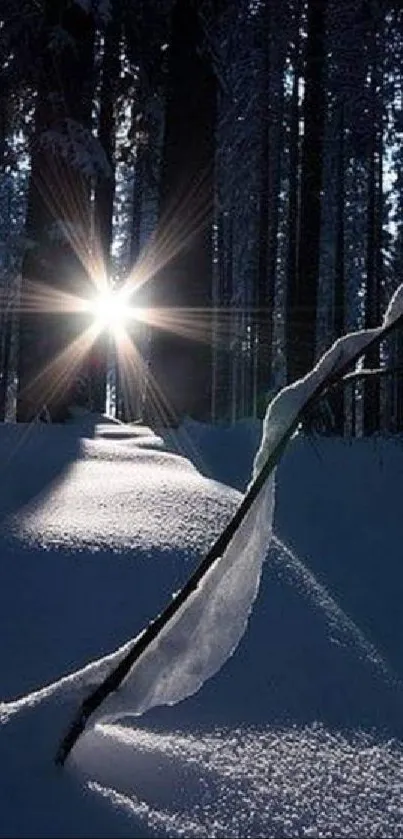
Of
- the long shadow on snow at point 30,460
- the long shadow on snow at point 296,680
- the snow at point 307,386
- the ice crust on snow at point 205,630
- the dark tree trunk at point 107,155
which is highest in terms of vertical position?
the dark tree trunk at point 107,155

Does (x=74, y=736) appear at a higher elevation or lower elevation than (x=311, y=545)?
higher

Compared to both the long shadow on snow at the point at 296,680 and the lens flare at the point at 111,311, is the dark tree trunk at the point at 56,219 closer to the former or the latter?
the lens flare at the point at 111,311

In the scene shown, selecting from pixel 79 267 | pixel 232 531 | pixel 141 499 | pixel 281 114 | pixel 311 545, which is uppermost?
pixel 281 114

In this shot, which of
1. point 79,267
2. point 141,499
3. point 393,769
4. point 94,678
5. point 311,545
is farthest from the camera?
point 79,267

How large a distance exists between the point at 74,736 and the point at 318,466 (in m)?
3.43

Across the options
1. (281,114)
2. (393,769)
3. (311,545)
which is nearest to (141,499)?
(311,545)

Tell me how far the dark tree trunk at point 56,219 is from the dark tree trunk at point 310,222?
10.1 ft

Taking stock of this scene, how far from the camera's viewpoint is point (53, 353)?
26.1 feet

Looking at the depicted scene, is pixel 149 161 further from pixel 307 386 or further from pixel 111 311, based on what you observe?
pixel 307 386

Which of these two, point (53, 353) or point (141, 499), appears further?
point (53, 353)

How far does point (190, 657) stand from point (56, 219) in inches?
267

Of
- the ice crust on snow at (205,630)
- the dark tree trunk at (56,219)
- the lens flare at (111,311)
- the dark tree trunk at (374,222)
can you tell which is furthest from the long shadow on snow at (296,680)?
the dark tree trunk at (374,222)

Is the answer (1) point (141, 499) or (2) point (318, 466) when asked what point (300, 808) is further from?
(2) point (318, 466)

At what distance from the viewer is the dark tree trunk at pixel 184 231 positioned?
7859 millimetres
